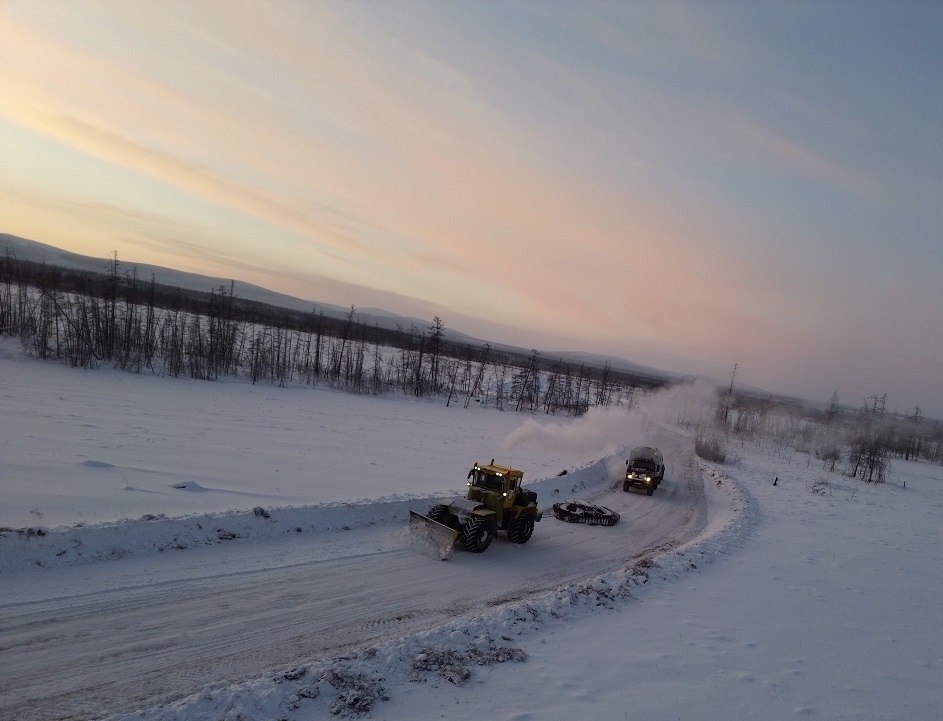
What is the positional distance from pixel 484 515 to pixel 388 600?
451cm

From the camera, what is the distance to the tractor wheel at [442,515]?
15.0m

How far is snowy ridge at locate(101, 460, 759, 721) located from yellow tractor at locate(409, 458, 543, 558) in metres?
2.99

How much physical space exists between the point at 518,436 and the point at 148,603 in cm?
2777

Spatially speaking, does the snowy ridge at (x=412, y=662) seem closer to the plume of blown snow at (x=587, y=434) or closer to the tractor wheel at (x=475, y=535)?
the tractor wheel at (x=475, y=535)

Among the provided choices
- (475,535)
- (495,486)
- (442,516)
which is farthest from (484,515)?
(495,486)

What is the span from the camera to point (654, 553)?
16.8m

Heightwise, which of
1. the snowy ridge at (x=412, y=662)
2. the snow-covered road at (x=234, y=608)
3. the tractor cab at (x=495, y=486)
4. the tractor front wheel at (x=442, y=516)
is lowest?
the snow-covered road at (x=234, y=608)

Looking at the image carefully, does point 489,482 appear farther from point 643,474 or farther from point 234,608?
point 643,474

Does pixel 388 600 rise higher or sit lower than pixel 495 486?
lower

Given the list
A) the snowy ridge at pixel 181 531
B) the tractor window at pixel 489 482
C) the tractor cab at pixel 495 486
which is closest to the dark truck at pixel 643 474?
the tractor cab at pixel 495 486

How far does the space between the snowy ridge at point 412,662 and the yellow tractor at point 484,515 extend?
299 cm

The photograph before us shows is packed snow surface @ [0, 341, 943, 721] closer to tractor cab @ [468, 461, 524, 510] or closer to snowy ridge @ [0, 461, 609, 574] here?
snowy ridge @ [0, 461, 609, 574]

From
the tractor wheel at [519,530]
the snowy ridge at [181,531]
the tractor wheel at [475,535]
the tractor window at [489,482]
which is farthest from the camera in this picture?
the tractor window at [489,482]

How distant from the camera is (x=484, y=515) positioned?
15.0 meters
